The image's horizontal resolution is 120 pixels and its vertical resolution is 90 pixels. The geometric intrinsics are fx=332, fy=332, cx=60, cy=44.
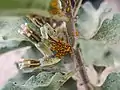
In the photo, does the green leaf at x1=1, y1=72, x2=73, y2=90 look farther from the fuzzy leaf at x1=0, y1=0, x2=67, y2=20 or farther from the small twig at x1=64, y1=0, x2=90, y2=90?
the fuzzy leaf at x1=0, y1=0, x2=67, y2=20

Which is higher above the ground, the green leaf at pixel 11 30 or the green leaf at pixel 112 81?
the green leaf at pixel 11 30

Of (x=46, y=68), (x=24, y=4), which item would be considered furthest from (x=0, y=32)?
(x=24, y=4)

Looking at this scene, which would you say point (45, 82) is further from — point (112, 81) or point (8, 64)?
point (8, 64)

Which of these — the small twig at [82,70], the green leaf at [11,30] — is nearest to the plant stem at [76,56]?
the small twig at [82,70]

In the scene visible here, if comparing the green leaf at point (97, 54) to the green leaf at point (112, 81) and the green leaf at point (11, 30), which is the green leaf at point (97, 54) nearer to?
the green leaf at point (112, 81)

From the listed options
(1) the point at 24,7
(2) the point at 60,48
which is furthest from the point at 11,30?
(1) the point at 24,7
